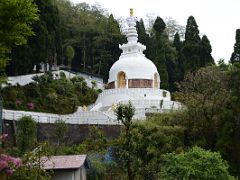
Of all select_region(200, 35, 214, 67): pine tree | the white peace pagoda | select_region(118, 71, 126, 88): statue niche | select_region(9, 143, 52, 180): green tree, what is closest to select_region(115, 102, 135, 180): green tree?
select_region(9, 143, 52, 180): green tree

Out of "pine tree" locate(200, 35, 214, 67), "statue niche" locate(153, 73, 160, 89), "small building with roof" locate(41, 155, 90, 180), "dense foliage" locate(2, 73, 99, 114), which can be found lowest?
"small building with roof" locate(41, 155, 90, 180)

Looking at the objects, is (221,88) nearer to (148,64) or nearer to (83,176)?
(83,176)

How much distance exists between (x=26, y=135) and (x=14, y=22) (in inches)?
524

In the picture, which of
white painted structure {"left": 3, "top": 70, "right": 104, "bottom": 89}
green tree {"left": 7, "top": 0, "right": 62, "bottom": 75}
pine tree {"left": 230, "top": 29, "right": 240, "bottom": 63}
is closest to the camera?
green tree {"left": 7, "top": 0, "right": 62, "bottom": 75}

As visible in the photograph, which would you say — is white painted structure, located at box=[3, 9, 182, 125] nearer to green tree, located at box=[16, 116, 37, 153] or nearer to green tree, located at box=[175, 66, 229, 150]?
green tree, located at box=[16, 116, 37, 153]

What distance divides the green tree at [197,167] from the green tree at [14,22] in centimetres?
812

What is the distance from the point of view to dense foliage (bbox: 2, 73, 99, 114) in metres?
34.6

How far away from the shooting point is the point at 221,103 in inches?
893

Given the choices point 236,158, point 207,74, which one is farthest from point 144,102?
point 236,158

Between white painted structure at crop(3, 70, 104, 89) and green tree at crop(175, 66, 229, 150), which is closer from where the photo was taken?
green tree at crop(175, 66, 229, 150)

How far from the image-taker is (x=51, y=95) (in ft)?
125

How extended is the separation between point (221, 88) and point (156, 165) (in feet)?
14.7

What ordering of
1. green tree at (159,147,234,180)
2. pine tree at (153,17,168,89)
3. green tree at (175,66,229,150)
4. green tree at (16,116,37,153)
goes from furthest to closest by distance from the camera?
pine tree at (153,17,168,89)
green tree at (16,116,37,153)
green tree at (175,66,229,150)
green tree at (159,147,234,180)

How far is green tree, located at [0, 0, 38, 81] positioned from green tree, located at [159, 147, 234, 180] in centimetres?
812
